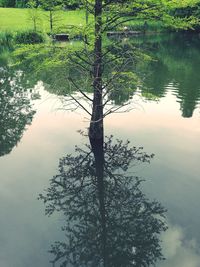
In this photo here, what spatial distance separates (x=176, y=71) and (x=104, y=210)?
38818 mm

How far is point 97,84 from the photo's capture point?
25.6m

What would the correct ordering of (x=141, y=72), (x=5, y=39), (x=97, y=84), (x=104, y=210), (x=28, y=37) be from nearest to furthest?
1. (x=104, y=210)
2. (x=97, y=84)
3. (x=141, y=72)
4. (x=28, y=37)
5. (x=5, y=39)

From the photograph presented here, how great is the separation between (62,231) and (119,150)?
34.8ft

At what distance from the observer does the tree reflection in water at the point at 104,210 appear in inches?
691

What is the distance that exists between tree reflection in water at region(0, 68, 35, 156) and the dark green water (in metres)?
Result: 0.09

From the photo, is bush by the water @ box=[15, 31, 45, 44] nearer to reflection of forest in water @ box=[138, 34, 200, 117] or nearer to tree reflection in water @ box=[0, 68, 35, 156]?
tree reflection in water @ box=[0, 68, 35, 156]

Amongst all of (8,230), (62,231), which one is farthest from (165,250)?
(8,230)

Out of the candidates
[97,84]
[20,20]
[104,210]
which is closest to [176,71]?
[97,84]

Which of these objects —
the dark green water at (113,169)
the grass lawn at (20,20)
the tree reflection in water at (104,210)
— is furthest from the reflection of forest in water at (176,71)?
the grass lawn at (20,20)

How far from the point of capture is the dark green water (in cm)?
1823

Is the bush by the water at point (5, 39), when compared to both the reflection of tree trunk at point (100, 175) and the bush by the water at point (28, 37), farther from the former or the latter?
the reflection of tree trunk at point (100, 175)

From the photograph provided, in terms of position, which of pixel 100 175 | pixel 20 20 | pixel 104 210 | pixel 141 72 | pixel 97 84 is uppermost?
pixel 20 20

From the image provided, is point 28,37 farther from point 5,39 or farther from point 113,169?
point 113,169

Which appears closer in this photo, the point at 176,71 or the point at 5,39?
the point at 176,71
